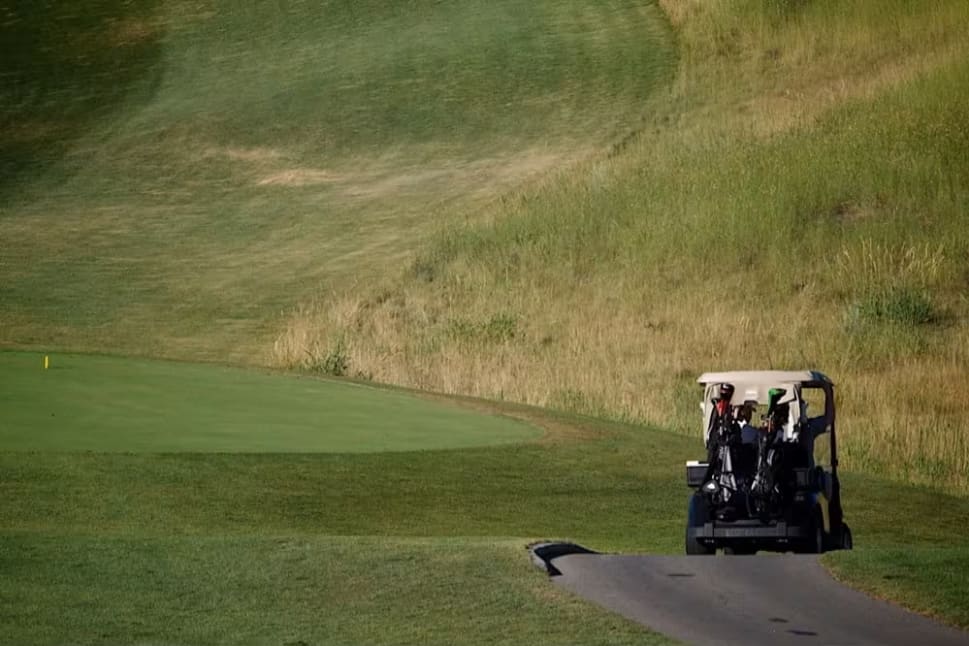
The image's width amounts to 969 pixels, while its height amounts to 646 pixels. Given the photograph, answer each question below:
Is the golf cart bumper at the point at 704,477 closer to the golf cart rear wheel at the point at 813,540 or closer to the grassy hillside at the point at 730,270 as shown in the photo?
the golf cart rear wheel at the point at 813,540

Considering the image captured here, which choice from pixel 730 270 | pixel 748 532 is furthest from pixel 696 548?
pixel 730 270

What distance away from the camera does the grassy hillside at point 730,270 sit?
29281mm

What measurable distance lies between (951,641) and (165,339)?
83.8 ft

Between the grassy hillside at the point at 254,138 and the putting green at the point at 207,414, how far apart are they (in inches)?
487

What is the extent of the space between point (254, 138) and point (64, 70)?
664 centimetres

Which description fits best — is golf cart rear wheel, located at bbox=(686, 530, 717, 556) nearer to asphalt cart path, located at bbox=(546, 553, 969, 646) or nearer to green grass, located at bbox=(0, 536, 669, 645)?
asphalt cart path, located at bbox=(546, 553, 969, 646)

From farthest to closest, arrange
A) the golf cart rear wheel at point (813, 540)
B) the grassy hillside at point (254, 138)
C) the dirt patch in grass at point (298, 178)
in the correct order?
the dirt patch in grass at point (298, 178) → the grassy hillside at point (254, 138) → the golf cart rear wheel at point (813, 540)

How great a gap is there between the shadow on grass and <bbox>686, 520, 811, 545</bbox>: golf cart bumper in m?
32.9

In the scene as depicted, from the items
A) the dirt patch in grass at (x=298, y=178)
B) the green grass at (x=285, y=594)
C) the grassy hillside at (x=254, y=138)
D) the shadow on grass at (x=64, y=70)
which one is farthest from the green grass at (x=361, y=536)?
the shadow on grass at (x=64, y=70)

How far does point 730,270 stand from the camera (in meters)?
35.4

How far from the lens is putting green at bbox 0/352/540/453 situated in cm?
1703

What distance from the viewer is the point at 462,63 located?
48875 millimetres

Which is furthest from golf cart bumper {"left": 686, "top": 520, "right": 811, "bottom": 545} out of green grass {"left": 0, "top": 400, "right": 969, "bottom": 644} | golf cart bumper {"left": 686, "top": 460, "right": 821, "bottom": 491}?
green grass {"left": 0, "top": 400, "right": 969, "bottom": 644}

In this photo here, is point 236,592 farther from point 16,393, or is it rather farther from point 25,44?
point 25,44
